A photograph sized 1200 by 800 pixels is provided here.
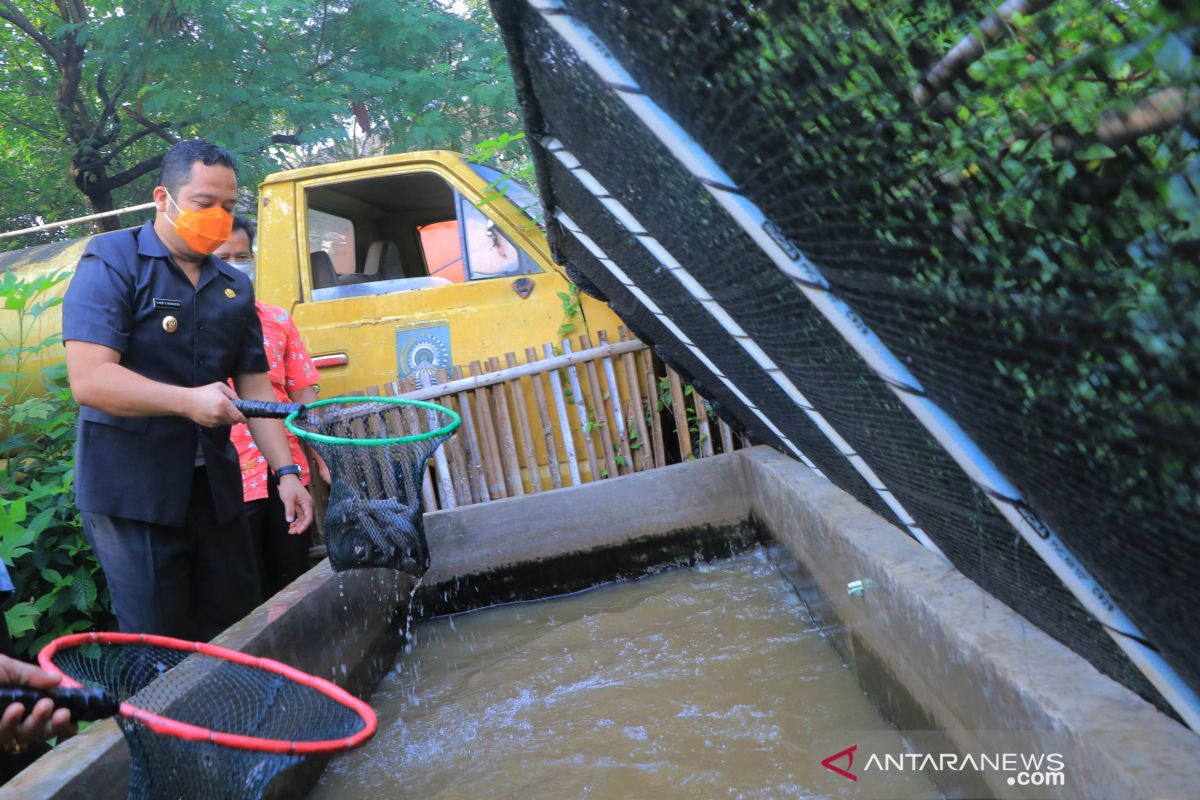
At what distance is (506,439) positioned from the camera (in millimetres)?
5570

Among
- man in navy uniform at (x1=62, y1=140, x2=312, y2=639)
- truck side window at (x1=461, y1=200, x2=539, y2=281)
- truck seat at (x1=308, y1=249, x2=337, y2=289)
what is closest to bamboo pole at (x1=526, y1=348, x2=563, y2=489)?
truck side window at (x1=461, y1=200, x2=539, y2=281)

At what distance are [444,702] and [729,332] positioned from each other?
1.95 meters

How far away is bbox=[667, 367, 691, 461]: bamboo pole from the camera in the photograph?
18.2 ft

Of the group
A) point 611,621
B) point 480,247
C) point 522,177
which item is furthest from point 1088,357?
point 522,177

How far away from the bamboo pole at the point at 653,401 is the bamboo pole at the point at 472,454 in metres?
1.06

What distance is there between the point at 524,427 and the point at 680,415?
96cm

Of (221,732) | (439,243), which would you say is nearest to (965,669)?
(221,732)

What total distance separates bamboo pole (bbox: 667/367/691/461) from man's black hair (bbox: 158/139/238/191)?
2.87m

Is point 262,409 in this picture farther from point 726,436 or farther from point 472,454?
point 726,436

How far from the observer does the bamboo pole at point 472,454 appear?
548 centimetres

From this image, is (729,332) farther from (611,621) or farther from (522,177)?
(522,177)

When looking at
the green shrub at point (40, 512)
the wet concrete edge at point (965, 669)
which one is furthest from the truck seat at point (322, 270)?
the wet concrete edge at point (965, 669)

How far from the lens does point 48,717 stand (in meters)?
1.74

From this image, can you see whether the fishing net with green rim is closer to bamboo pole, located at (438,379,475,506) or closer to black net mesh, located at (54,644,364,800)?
black net mesh, located at (54,644,364,800)
